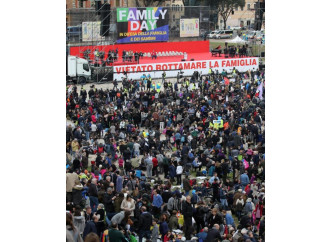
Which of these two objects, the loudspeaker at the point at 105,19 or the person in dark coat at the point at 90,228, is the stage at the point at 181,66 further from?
the person in dark coat at the point at 90,228

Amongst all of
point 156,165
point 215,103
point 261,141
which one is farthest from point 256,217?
point 215,103

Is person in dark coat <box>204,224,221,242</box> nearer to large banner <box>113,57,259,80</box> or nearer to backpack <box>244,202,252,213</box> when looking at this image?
backpack <box>244,202,252,213</box>

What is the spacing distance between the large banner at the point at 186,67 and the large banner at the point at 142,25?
20.7 ft

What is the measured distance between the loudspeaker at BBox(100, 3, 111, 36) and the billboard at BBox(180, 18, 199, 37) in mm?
6466

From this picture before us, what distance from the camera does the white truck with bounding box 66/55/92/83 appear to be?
3669 centimetres

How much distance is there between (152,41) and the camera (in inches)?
1829

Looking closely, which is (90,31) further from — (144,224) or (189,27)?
(144,224)

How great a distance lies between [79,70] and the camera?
36.9 meters

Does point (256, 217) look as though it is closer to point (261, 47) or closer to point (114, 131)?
point (114, 131)

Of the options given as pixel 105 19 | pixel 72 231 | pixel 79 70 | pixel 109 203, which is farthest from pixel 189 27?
pixel 72 231

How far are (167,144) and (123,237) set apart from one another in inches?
A: 399

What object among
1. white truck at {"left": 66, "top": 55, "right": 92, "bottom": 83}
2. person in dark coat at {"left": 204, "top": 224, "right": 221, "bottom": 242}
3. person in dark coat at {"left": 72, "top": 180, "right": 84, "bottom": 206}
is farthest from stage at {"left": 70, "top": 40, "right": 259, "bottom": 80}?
person in dark coat at {"left": 204, "top": 224, "right": 221, "bottom": 242}

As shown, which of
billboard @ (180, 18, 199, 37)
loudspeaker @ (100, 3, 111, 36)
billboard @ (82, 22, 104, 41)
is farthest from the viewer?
billboard @ (180, 18, 199, 37)

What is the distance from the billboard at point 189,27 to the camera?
4810 centimetres
